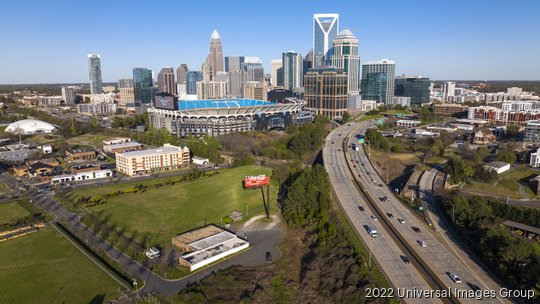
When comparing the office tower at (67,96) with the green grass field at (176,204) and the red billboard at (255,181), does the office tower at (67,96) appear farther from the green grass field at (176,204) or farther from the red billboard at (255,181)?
the red billboard at (255,181)

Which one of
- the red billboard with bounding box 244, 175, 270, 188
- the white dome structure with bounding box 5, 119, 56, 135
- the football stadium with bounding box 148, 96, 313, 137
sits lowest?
the red billboard with bounding box 244, 175, 270, 188

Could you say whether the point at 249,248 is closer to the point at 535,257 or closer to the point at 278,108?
the point at 535,257

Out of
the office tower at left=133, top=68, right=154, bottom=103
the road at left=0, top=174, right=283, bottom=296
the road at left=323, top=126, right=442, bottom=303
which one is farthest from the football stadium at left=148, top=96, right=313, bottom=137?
the road at left=0, top=174, right=283, bottom=296

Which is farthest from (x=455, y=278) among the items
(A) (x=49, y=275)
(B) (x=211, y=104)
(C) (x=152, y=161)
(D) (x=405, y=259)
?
(B) (x=211, y=104)

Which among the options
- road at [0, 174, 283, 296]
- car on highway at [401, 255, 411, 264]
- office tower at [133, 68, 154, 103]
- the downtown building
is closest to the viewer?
road at [0, 174, 283, 296]

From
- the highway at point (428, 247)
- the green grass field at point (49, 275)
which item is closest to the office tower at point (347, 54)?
the highway at point (428, 247)

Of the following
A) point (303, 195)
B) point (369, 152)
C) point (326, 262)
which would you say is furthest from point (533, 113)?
point (326, 262)

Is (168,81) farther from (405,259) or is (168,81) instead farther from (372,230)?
(405,259)

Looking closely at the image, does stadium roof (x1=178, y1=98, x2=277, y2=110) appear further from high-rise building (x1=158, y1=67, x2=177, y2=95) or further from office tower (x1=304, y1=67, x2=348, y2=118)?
high-rise building (x1=158, y1=67, x2=177, y2=95)
